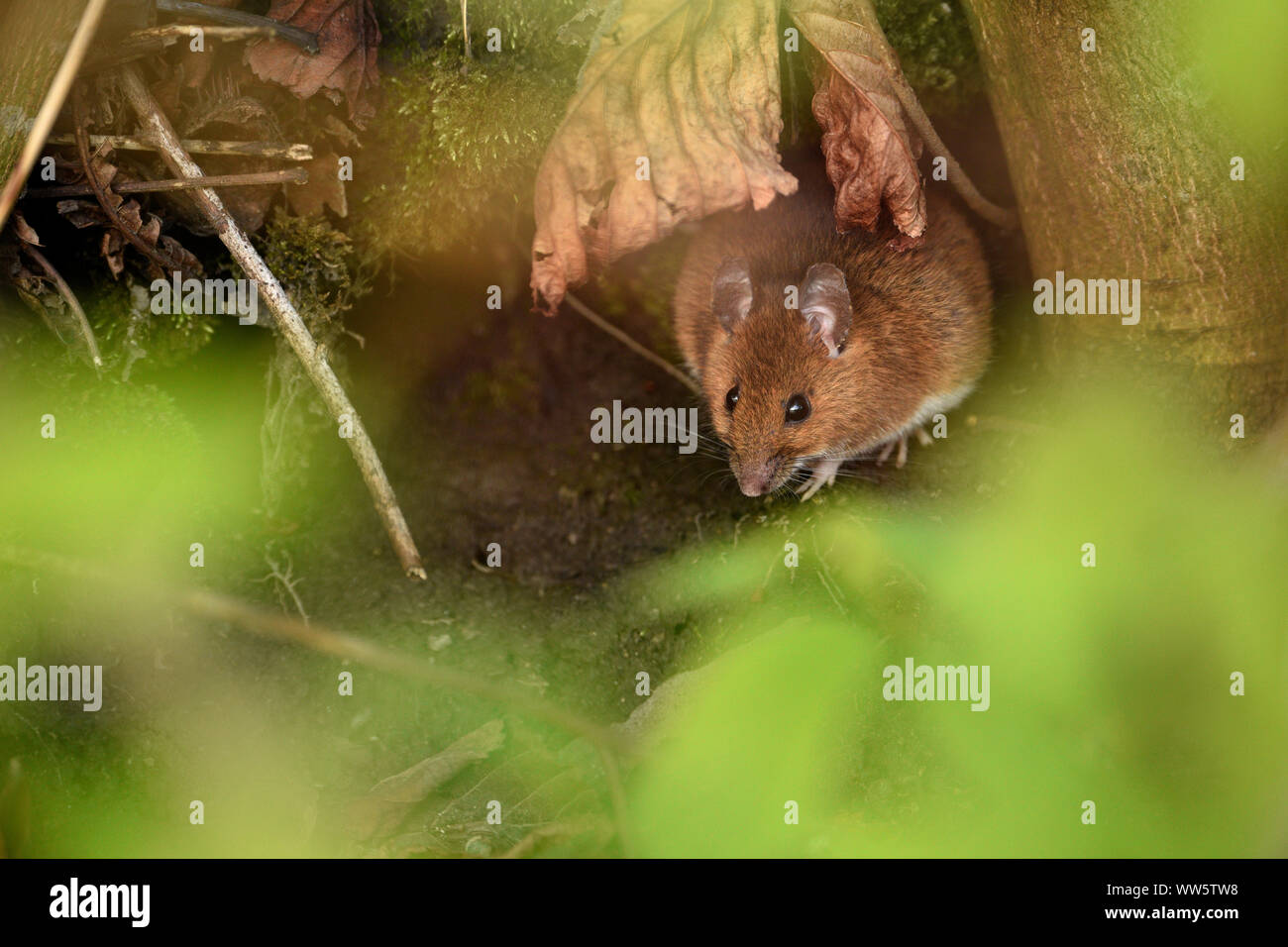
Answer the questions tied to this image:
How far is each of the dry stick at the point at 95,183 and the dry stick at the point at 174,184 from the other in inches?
1.1

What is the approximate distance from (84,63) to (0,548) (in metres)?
1.31

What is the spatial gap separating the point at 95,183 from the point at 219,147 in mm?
315

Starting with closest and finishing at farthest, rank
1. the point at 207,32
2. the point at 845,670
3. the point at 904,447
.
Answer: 1. the point at 845,670
2. the point at 207,32
3. the point at 904,447

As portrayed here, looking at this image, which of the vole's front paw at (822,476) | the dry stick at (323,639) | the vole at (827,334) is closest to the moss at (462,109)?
the vole at (827,334)

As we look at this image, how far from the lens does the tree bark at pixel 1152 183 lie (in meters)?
2.35

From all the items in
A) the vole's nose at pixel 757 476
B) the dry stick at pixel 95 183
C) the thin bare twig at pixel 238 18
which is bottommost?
the vole's nose at pixel 757 476

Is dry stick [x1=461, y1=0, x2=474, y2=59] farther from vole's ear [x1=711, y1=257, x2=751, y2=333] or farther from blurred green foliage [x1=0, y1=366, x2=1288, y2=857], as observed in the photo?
blurred green foliage [x1=0, y1=366, x2=1288, y2=857]

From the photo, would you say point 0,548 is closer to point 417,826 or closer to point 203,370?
point 203,370

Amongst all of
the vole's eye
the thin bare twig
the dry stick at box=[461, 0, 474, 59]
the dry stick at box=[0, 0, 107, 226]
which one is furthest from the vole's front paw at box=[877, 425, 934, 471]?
the dry stick at box=[0, 0, 107, 226]

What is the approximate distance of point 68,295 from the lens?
99.2 inches

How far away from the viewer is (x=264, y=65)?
252 centimetres

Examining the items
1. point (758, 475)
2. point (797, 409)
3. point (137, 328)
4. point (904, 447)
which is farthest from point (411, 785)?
point (904, 447)

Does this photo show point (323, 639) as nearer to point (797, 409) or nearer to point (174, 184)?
point (174, 184)

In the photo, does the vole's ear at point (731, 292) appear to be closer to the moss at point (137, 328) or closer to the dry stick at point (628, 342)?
the dry stick at point (628, 342)
